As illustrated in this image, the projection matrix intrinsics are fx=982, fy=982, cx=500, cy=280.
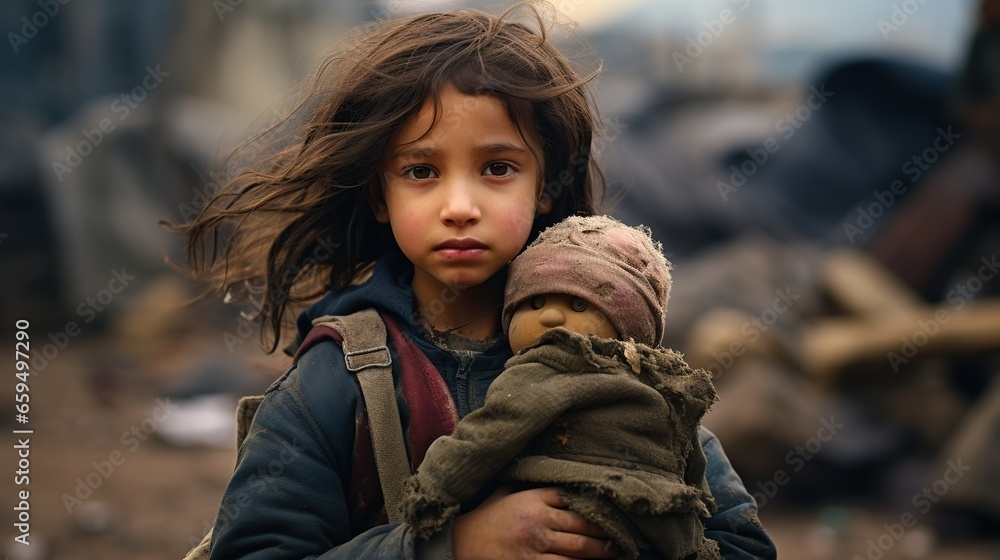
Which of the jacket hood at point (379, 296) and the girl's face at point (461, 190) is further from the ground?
the girl's face at point (461, 190)

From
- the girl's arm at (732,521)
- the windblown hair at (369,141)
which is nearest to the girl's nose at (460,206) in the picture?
the windblown hair at (369,141)

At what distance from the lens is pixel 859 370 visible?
6965 millimetres

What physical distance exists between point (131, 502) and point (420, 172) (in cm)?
534

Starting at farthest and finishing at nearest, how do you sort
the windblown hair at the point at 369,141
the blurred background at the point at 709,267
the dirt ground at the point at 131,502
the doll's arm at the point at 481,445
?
the blurred background at the point at 709,267
the dirt ground at the point at 131,502
the windblown hair at the point at 369,141
the doll's arm at the point at 481,445

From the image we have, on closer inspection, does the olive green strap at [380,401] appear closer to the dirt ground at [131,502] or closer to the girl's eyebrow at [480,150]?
the girl's eyebrow at [480,150]

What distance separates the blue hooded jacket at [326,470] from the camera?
1924 mm

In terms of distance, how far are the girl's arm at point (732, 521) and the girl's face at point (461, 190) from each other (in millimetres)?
677

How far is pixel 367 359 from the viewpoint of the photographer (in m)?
2.05

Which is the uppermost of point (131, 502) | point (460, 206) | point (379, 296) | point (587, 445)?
point (460, 206)

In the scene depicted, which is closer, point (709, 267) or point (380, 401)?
point (380, 401)

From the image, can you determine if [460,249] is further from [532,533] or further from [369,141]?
[532,533]

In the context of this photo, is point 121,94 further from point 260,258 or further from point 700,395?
point 700,395

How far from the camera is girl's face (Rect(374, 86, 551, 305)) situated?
2.05 m

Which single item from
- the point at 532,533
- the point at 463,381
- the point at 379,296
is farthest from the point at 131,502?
the point at 532,533
